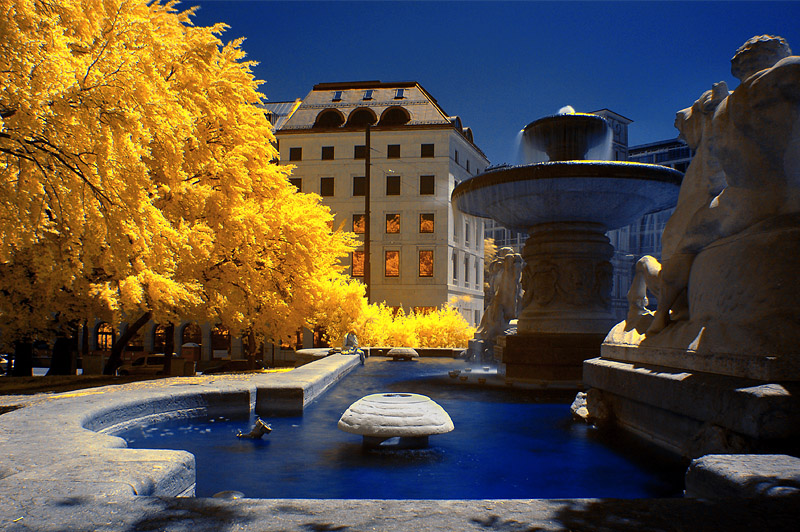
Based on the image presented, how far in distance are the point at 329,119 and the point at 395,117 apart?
16.0 feet

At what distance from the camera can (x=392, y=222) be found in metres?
40.6

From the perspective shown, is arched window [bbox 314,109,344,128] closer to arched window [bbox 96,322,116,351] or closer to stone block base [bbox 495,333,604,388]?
arched window [bbox 96,322,116,351]

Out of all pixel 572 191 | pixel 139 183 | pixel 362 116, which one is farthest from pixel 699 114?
pixel 362 116

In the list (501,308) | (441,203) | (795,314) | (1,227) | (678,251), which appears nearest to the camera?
(795,314)

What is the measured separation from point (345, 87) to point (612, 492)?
42.8 meters

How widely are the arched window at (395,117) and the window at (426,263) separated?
923 centimetres

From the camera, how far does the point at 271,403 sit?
273 inches

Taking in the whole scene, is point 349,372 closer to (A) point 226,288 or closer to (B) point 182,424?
(A) point 226,288

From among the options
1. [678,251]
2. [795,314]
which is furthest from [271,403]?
[795,314]

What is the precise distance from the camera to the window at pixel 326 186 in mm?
41469

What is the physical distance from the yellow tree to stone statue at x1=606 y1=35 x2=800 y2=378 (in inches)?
258

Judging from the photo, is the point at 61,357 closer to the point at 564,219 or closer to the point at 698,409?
the point at 564,219

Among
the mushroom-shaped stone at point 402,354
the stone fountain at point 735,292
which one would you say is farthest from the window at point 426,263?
the stone fountain at point 735,292

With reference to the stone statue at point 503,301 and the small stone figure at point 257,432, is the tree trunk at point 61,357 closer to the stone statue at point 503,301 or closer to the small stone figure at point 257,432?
the stone statue at point 503,301
